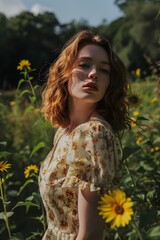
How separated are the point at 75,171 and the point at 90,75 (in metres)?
0.27

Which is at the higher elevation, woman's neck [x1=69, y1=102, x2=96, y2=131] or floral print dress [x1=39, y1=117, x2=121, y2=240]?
woman's neck [x1=69, y1=102, x2=96, y2=131]

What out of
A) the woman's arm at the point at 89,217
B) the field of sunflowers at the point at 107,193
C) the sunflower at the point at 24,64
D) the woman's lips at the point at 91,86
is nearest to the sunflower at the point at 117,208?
the field of sunflowers at the point at 107,193

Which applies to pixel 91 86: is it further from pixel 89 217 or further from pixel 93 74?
pixel 89 217

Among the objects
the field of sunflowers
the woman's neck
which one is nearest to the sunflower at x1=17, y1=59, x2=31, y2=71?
the field of sunflowers

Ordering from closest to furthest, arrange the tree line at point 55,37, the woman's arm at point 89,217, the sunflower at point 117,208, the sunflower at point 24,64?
the sunflower at point 117,208, the woman's arm at point 89,217, the sunflower at point 24,64, the tree line at point 55,37

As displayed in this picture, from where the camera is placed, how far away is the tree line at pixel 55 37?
23.6 meters

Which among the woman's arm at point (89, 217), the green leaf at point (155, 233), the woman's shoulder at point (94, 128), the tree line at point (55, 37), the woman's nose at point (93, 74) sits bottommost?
the tree line at point (55, 37)

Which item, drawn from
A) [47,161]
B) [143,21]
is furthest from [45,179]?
[143,21]

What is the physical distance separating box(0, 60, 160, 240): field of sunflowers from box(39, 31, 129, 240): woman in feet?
0.18

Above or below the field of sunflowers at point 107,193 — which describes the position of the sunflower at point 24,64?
above

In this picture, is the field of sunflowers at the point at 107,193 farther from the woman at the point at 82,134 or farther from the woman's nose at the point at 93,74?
the woman's nose at the point at 93,74

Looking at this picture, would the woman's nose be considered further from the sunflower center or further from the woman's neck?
the sunflower center

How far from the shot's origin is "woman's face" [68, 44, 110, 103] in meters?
1.36

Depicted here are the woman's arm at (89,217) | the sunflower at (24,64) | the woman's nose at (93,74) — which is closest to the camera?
the woman's arm at (89,217)
